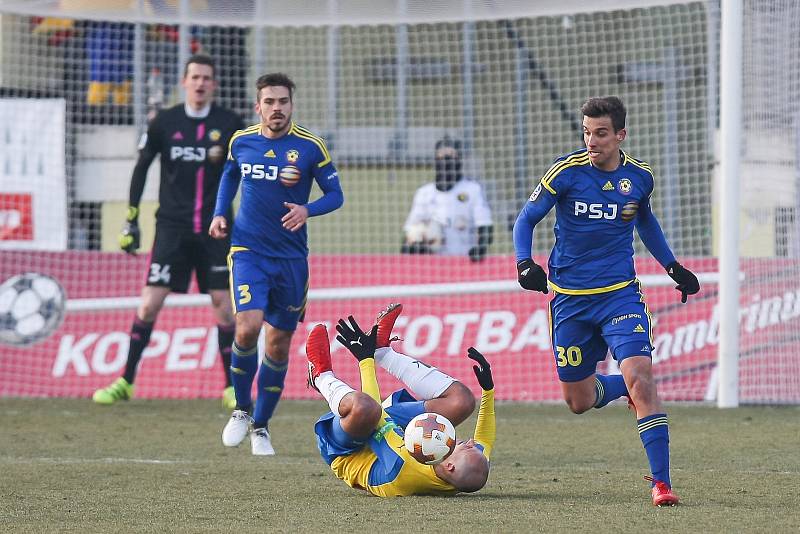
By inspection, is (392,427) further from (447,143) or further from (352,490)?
(447,143)

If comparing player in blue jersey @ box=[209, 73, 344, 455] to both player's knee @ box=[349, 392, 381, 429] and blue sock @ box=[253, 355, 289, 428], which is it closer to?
blue sock @ box=[253, 355, 289, 428]

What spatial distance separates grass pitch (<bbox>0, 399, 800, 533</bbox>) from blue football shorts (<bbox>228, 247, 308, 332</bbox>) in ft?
2.86

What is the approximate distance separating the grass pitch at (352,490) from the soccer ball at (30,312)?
1224 mm

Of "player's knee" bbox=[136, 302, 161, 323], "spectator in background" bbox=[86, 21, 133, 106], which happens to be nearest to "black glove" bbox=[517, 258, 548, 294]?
"player's knee" bbox=[136, 302, 161, 323]

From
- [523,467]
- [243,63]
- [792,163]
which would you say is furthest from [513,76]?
[523,467]

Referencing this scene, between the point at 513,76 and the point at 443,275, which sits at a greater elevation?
the point at 513,76

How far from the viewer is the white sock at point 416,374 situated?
728 cm

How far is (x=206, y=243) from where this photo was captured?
11305 mm

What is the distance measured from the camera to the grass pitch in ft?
19.6

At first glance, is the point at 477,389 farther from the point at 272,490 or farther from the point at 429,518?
the point at 429,518

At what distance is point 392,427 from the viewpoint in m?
6.84

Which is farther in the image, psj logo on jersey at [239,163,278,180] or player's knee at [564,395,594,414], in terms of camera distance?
psj logo on jersey at [239,163,278,180]

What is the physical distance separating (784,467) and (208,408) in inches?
211

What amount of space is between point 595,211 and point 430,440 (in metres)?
1.58
